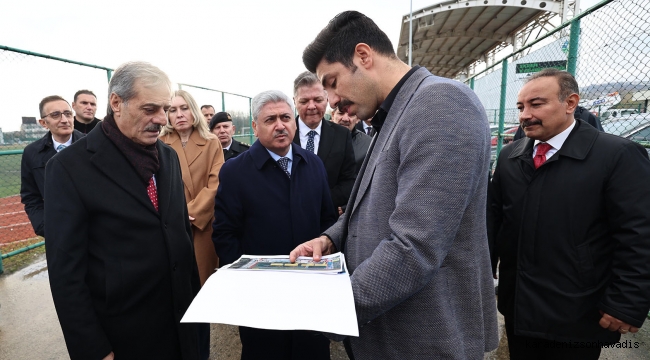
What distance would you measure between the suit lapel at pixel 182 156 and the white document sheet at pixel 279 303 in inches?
72.5

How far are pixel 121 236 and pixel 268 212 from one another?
0.79m

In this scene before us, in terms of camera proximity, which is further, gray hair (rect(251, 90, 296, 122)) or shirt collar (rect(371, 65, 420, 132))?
gray hair (rect(251, 90, 296, 122))

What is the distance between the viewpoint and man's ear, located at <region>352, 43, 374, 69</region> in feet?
3.79

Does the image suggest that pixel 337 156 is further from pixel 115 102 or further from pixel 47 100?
pixel 47 100

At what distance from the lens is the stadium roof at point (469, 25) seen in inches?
430

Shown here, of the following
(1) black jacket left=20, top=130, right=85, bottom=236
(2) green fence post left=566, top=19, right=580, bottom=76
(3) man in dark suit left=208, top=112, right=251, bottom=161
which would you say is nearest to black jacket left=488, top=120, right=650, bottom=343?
Result: (2) green fence post left=566, top=19, right=580, bottom=76

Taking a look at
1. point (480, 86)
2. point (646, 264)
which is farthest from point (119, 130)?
point (480, 86)

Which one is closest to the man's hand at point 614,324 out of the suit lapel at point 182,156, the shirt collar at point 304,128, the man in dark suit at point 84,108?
the shirt collar at point 304,128

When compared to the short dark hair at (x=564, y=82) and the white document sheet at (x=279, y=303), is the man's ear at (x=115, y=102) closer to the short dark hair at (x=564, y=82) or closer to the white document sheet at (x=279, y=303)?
the white document sheet at (x=279, y=303)

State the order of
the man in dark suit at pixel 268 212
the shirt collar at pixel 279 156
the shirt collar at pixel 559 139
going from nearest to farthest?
the shirt collar at pixel 559 139 → the man in dark suit at pixel 268 212 → the shirt collar at pixel 279 156

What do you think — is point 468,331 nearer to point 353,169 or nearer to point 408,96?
point 408,96

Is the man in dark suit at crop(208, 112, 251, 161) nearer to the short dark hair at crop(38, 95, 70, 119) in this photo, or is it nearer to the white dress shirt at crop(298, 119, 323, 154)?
the white dress shirt at crop(298, 119, 323, 154)

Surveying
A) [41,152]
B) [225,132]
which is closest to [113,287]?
[41,152]

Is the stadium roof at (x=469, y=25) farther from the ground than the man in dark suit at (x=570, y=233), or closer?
farther from the ground
